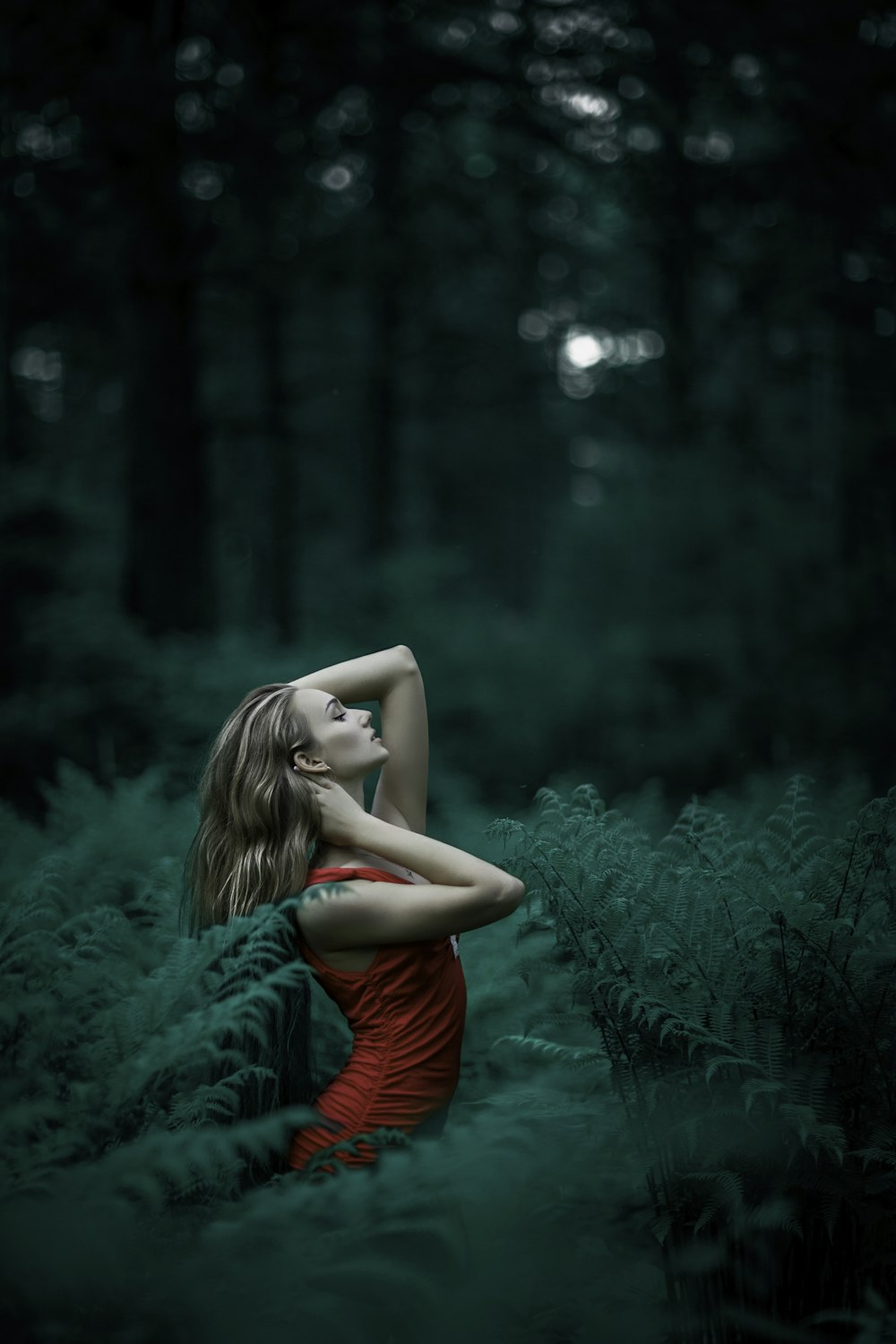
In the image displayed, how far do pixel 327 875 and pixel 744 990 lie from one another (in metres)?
1.00

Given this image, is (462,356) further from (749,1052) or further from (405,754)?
(749,1052)

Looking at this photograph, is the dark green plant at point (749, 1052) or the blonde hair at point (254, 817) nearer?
the dark green plant at point (749, 1052)

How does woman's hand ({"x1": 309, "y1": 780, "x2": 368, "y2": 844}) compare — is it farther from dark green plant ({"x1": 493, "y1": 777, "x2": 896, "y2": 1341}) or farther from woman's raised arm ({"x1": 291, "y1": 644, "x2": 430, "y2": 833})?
woman's raised arm ({"x1": 291, "y1": 644, "x2": 430, "y2": 833})

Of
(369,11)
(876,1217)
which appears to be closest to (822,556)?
(369,11)

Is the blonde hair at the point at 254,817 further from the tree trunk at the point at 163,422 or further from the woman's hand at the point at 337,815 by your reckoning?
the tree trunk at the point at 163,422

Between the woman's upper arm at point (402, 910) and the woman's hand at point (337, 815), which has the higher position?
the woman's hand at point (337, 815)

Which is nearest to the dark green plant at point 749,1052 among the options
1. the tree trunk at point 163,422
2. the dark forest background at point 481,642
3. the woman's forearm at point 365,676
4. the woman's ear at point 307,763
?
the dark forest background at point 481,642

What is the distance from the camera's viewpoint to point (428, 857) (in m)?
2.67

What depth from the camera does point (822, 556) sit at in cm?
1241

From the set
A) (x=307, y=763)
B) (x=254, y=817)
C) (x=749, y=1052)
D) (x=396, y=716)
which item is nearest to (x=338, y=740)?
(x=307, y=763)

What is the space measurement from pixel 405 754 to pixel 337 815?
0.62 meters

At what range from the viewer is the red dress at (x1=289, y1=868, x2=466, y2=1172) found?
2.65 meters

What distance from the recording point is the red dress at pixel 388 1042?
2.65 meters

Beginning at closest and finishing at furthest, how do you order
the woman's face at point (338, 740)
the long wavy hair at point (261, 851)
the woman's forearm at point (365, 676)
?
the long wavy hair at point (261, 851), the woman's face at point (338, 740), the woman's forearm at point (365, 676)
